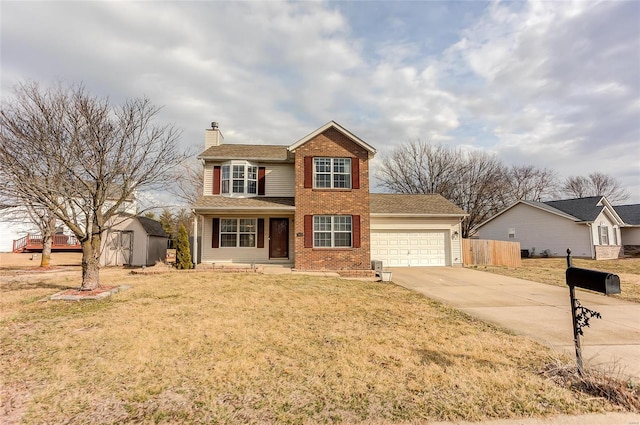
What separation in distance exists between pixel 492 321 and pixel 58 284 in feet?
43.8

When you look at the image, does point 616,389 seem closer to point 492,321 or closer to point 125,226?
point 492,321

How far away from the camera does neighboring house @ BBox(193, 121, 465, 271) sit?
1552cm

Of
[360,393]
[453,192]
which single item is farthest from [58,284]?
[453,192]

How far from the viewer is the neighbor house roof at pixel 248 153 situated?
1691 centimetres

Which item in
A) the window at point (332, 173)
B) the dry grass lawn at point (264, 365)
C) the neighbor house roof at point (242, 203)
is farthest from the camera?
the window at point (332, 173)

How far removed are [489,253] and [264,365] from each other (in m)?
19.0

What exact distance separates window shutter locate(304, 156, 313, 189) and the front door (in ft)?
7.93

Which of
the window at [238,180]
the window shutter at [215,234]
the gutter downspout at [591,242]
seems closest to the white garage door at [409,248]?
the window at [238,180]

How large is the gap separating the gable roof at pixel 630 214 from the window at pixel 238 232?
3284cm

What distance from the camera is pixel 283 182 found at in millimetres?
17375

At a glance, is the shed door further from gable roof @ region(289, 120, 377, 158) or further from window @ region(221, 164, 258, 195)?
gable roof @ region(289, 120, 377, 158)

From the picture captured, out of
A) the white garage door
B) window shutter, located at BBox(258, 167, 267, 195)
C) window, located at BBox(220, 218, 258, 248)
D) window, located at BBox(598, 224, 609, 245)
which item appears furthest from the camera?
window, located at BBox(598, 224, 609, 245)

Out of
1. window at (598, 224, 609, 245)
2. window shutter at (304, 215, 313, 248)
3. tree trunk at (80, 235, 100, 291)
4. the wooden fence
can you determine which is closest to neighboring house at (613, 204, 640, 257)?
window at (598, 224, 609, 245)

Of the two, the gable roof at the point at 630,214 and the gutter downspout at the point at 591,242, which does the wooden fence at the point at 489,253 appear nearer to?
the gutter downspout at the point at 591,242
